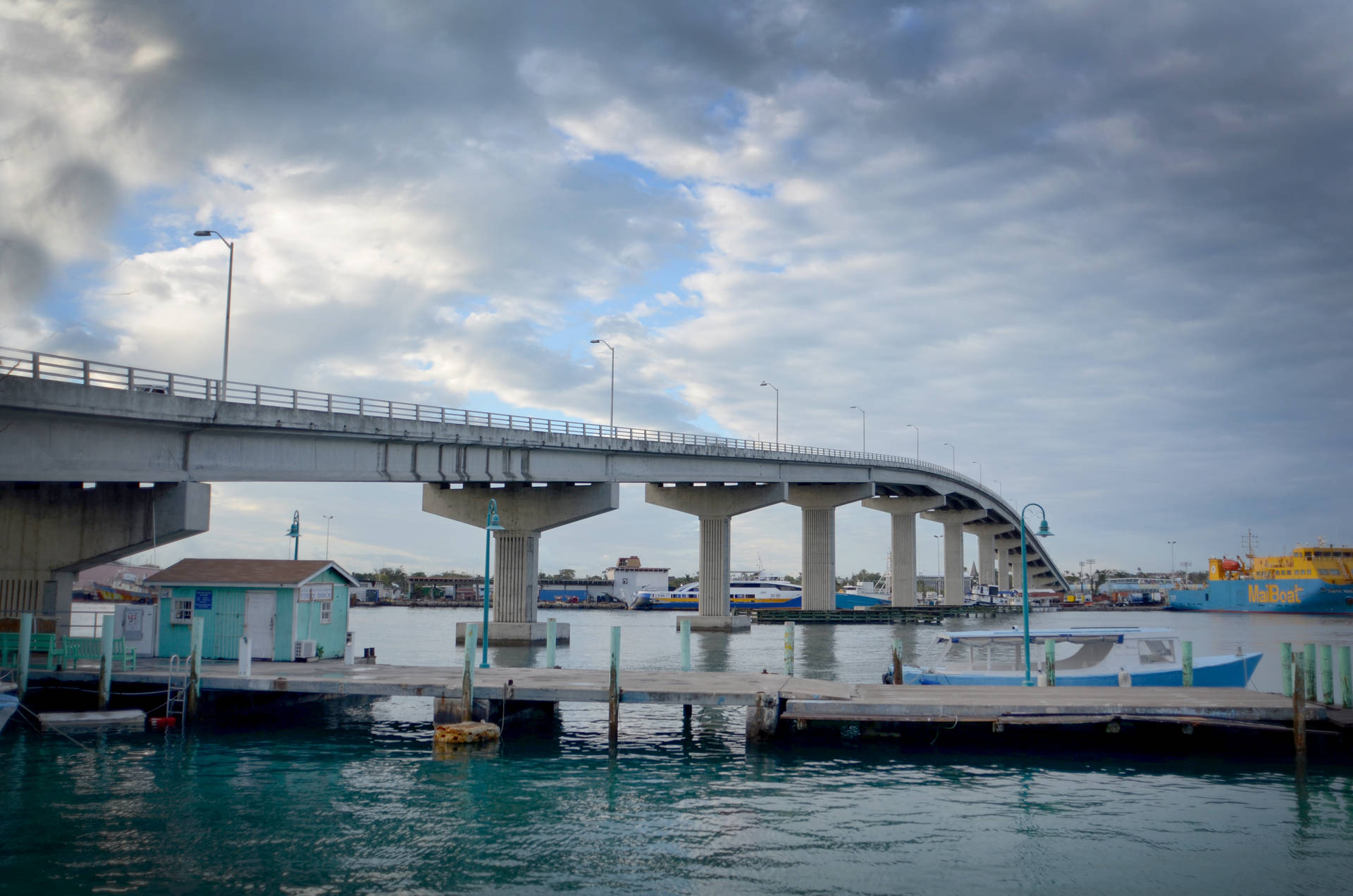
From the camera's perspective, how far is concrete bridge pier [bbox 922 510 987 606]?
472ft

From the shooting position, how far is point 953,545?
481 ft

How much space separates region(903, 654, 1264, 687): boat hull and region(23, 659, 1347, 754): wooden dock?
6.16ft

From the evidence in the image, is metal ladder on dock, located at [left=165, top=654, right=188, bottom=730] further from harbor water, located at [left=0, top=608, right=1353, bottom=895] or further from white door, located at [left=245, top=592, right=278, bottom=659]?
white door, located at [left=245, top=592, right=278, bottom=659]

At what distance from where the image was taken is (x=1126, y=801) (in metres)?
21.8

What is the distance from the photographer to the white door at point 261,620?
33.9 metres

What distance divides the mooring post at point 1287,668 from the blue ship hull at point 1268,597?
133m

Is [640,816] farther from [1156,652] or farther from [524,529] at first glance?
[524,529]

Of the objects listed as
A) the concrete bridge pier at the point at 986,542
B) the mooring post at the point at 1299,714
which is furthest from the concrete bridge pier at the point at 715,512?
the concrete bridge pier at the point at 986,542

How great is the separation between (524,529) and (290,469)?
99.6ft

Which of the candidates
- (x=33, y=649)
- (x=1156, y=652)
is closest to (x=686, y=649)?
(x=1156, y=652)

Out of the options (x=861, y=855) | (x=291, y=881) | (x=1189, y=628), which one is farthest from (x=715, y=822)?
(x=1189, y=628)

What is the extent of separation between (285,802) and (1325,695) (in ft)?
90.6

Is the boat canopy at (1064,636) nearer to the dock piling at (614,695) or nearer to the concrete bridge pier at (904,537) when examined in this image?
the dock piling at (614,695)

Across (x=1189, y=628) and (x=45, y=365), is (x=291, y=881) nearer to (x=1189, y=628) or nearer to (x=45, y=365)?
(x=45, y=365)
